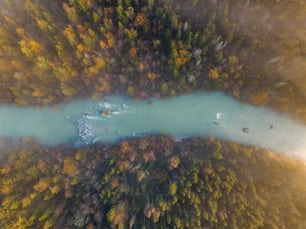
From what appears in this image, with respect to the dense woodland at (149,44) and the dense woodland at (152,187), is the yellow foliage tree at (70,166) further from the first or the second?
the dense woodland at (149,44)

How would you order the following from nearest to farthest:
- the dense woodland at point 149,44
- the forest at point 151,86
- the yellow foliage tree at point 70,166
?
the forest at point 151,86
the dense woodland at point 149,44
the yellow foliage tree at point 70,166

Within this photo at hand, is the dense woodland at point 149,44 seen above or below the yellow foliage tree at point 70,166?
above

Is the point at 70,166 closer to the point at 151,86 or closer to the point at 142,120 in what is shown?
the point at 142,120

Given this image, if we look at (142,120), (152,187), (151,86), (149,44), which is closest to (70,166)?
(152,187)

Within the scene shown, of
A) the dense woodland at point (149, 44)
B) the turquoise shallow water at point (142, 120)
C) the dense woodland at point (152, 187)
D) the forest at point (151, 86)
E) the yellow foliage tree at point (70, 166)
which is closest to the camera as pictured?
the dense woodland at point (152, 187)

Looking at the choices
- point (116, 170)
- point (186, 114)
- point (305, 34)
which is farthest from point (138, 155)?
point (305, 34)

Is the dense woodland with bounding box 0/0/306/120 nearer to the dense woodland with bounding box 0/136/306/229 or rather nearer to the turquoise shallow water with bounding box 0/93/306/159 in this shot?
the turquoise shallow water with bounding box 0/93/306/159

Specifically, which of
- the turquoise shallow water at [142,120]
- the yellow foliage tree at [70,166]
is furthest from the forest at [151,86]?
the turquoise shallow water at [142,120]
